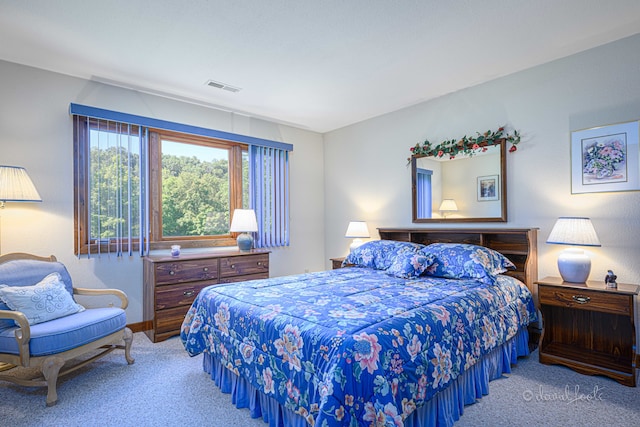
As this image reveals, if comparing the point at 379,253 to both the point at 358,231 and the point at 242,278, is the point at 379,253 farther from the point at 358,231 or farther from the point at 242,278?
the point at 242,278

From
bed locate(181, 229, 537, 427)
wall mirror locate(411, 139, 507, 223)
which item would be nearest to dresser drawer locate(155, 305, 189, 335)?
bed locate(181, 229, 537, 427)

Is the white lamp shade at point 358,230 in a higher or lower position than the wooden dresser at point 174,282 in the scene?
higher

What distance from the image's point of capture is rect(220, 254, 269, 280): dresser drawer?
3.70 metres

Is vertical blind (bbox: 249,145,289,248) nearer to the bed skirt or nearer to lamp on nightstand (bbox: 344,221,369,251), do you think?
lamp on nightstand (bbox: 344,221,369,251)

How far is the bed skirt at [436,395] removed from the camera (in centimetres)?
173

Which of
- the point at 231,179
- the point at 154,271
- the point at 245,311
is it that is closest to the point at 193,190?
the point at 231,179

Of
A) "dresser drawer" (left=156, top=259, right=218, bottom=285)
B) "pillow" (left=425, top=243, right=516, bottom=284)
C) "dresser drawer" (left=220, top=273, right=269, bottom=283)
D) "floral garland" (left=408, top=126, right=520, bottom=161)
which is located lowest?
"dresser drawer" (left=220, top=273, right=269, bottom=283)

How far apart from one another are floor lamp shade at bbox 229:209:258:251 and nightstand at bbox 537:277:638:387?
307 centimetres

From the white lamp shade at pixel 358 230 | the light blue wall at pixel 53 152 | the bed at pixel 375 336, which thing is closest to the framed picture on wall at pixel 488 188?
the bed at pixel 375 336

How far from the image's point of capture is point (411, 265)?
2.93m

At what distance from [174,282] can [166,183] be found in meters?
1.24

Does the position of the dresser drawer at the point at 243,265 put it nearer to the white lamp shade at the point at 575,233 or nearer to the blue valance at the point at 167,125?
the blue valance at the point at 167,125

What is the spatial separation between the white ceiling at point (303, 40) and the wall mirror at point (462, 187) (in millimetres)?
826

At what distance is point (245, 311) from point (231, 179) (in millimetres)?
2731
